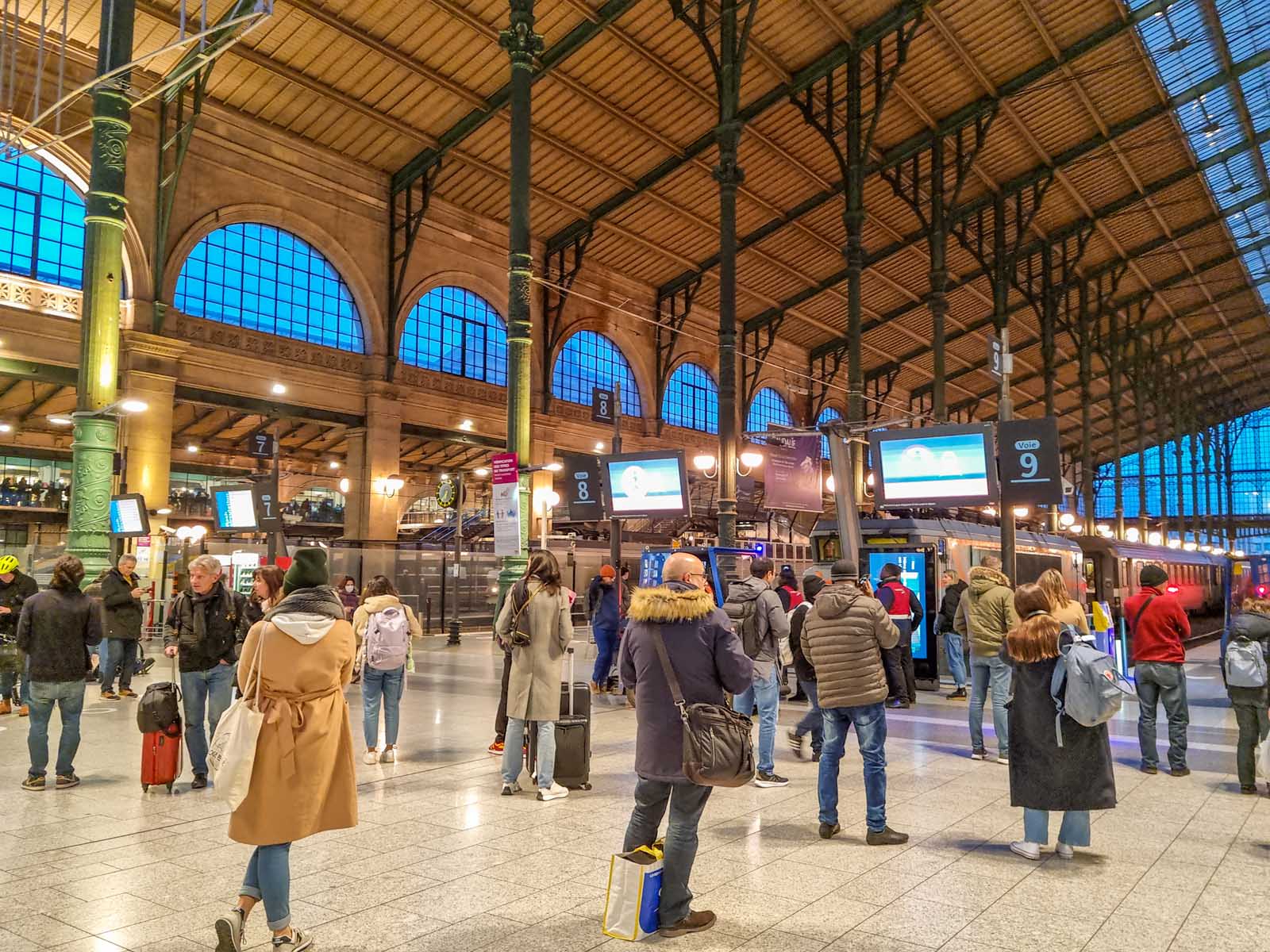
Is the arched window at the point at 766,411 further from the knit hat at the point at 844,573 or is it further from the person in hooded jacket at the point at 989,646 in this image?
the knit hat at the point at 844,573

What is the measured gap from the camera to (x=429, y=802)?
7.14 m

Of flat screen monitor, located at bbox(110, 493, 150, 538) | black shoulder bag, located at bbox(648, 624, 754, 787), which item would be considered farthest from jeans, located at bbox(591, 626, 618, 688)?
black shoulder bag, located at bbox(648, 624, 754, 787)

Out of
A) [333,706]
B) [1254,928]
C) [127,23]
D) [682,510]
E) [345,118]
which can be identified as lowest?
[1254,928]

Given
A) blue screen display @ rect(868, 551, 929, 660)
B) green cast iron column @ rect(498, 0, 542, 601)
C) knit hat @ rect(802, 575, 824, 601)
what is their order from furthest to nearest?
blue screen display @ rect(868, 551, 929, 660) < green cast iron column @ rect(498, 0, 542, 601) < knit hat @ rect(802, 575, 824, 601)

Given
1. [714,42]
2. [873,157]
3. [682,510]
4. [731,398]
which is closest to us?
[682,510]

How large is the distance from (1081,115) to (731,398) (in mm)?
19418

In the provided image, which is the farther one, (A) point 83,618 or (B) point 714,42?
(B) point 714,42

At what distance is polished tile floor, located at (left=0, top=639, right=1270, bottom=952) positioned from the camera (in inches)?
174

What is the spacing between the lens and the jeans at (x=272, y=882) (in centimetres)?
407

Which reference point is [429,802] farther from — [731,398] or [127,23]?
[731,398]

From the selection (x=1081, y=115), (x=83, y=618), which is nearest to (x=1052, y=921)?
(x=83, y=618)

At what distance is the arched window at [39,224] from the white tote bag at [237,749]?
19515 mm

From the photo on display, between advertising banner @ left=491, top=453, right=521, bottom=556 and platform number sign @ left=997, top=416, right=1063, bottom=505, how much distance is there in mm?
7552

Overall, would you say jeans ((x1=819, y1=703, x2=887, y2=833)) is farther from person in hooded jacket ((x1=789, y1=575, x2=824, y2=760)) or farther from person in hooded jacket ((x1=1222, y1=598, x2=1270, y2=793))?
person in hooded jacket ((x1=1222, y1=598, x2=1270, y2=793))
